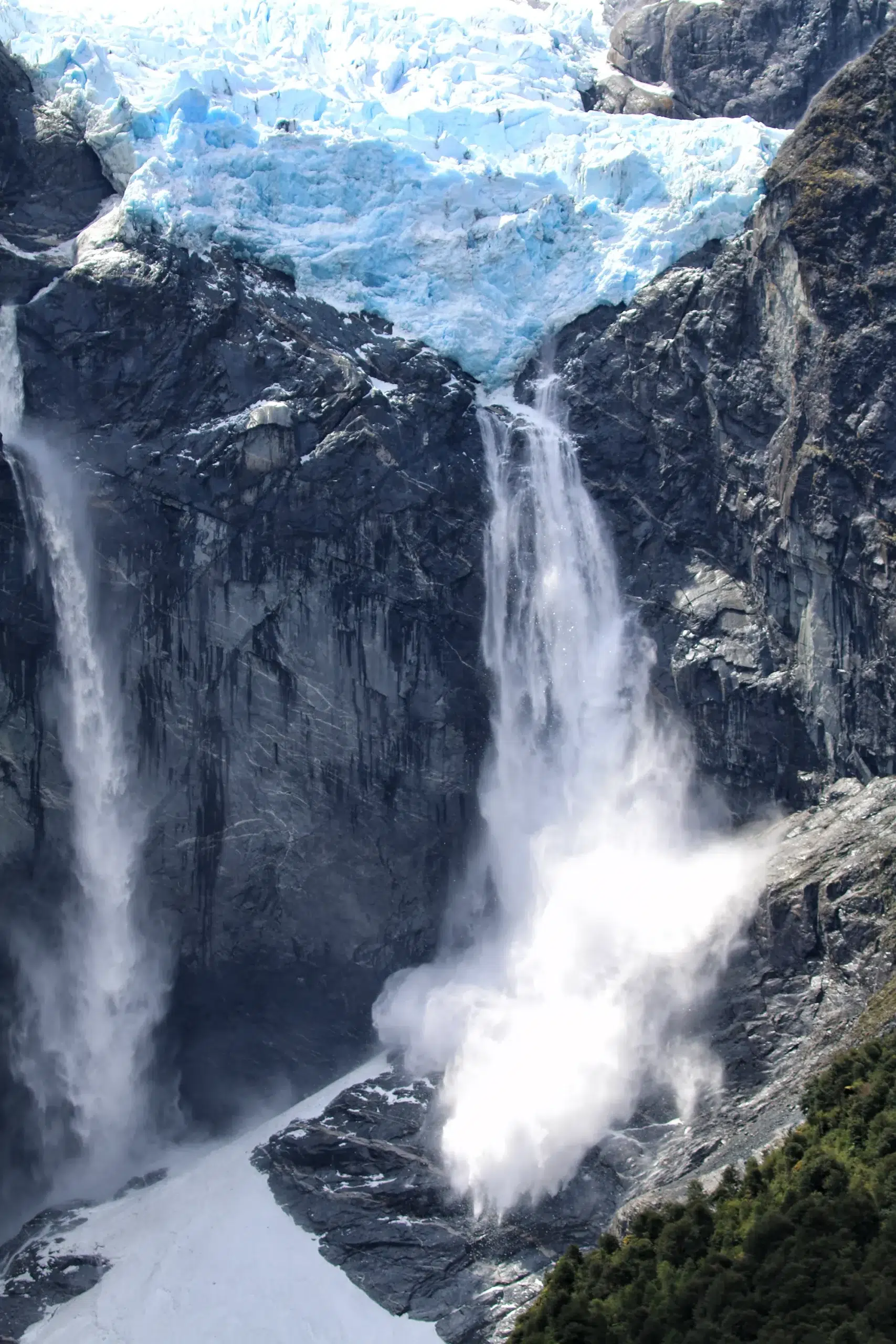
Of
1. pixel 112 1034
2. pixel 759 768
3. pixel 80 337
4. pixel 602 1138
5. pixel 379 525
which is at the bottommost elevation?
pixel 602 1138

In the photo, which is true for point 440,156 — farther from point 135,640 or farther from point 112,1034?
point 112,1034

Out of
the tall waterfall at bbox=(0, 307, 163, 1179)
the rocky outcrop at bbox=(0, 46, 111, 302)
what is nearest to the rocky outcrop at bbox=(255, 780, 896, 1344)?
the tall waterfall at bbox=(0, 307, 163, 1179)

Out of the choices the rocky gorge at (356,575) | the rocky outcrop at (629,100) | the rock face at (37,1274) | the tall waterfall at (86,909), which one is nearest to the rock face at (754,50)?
the rocky outcrop at (629,100)

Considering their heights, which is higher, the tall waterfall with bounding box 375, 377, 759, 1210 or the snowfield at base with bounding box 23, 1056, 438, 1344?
the tall waterfall with bounding box 375, 377, 759, 1210

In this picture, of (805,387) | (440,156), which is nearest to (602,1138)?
(805,387)

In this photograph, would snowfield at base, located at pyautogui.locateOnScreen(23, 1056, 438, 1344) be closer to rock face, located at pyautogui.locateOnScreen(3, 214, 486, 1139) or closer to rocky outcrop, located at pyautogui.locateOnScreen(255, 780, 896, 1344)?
rocky outcrop, located at pyautogui.locateOnScreen(255, 780, 896, 1344)

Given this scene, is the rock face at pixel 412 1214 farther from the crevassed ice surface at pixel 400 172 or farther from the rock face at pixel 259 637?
the crevassed ice surface at pixel 400 172
